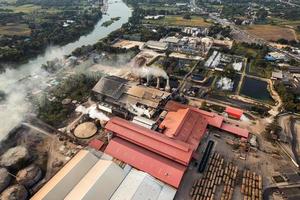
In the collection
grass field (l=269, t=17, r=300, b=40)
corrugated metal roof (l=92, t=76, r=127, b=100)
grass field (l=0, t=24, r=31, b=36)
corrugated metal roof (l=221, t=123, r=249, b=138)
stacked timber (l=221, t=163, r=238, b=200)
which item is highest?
grass field (l=269, t=17, r=300, b=40)

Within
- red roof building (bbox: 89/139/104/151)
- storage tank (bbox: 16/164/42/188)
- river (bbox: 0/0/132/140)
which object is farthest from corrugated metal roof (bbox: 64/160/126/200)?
river (bbox: 0/0/132/140)

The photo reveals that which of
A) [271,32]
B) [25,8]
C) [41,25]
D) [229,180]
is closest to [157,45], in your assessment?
[271,32]

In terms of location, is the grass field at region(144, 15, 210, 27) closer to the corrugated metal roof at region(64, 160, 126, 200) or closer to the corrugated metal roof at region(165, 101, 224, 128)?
the corrugated metal roof at region(165, 101, 224, 128)

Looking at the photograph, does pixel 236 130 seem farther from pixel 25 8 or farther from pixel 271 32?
pixel 25 8

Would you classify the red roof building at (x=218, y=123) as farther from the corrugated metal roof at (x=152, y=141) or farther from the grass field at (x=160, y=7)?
the grass field at (x=160, y=7)

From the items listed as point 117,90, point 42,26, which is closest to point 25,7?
point 42,26

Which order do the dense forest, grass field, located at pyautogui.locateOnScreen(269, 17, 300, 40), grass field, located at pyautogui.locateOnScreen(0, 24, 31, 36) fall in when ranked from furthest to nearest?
grass field, located at pyautogui.locateOnScreen(269, 17, 300, 40)
grass field, located at pyautogui.locateOnScreen(0, 24, 31, 36)
the dense forest

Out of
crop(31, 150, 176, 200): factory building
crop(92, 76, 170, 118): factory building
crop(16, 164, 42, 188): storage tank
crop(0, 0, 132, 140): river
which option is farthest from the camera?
crop(92, 76, 170, 118): factory building

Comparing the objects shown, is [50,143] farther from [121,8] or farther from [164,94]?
[121,8]
